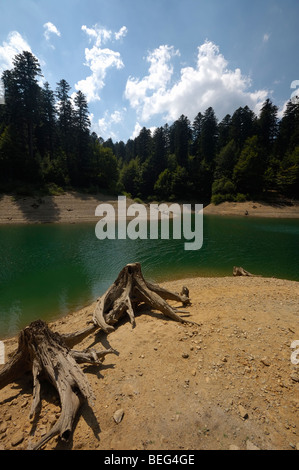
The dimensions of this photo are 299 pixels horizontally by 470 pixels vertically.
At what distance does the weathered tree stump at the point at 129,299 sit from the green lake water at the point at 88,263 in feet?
12.3

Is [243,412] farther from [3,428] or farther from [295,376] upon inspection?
[3,428]

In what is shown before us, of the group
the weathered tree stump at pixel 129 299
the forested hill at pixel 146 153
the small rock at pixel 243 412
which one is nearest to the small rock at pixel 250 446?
the small rock at pixel 243 412

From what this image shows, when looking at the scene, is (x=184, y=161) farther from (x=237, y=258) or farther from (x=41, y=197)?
(x=237, y=258)

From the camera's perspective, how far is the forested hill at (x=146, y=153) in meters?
42.1

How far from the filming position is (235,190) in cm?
5528

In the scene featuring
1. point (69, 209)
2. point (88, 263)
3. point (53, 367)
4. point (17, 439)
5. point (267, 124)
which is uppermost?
point (267, 124)

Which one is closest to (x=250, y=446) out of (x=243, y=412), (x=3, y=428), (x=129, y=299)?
(x=243, y=412)

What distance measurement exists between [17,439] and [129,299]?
12.7 ft

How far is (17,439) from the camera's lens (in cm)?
282

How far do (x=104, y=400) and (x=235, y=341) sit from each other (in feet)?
10.8

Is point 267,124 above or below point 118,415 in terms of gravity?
above

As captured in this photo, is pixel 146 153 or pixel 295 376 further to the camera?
pixel 146 153

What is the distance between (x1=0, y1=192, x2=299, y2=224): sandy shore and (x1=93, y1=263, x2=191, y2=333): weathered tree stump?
3145cm

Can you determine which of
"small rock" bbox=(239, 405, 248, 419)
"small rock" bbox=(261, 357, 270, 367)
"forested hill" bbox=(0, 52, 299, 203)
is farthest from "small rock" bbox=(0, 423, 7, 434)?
"forested hill" bbox=(0, 52, 299, 203)
